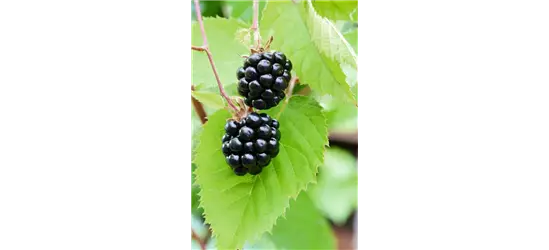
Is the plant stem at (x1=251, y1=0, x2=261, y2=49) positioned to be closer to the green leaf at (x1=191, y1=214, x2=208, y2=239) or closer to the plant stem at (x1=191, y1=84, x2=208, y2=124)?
the plant stem at (x1=191, y1=84, x2=208, y2=124)

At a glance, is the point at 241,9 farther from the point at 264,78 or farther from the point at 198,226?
the point at 198,226

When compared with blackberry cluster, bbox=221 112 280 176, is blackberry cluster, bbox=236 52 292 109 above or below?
above

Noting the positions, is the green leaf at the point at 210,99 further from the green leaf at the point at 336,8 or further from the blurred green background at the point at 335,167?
the green leaf at the point at 336,8

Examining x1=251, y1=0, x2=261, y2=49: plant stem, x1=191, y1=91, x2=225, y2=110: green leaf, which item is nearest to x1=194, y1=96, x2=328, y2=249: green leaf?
x1=191, y1=91, x2=225, y2=110: green leaf

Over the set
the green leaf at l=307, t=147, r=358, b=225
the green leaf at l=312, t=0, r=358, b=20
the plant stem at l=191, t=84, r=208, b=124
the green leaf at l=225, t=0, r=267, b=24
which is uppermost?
the green leaf at l=312, t=0, r=358, b=20

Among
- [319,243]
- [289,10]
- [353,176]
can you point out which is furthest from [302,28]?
[319,243]
